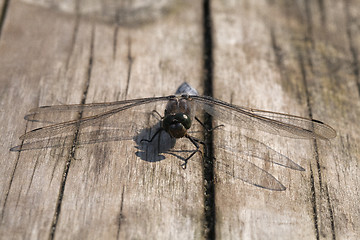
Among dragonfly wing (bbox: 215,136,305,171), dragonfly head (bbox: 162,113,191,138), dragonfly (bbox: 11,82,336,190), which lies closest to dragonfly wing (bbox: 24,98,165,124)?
dragonfly (bbox: 11,82,336,190)

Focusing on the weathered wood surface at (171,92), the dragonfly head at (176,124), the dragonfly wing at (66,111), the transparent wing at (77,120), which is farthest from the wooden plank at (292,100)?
the dragonfly wing at (66,111)

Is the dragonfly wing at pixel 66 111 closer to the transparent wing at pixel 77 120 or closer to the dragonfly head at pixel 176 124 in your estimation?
the transparent wing at pixel 77 120

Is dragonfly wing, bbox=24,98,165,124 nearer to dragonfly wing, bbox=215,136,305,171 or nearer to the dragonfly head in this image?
the dragonfly head

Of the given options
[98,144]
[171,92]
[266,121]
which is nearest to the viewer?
[98,144]

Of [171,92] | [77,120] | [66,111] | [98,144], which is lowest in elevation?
[98,144]

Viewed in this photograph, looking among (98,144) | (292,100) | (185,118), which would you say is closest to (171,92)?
(185,118)

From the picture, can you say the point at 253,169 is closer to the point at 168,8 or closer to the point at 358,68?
the point at 358,68

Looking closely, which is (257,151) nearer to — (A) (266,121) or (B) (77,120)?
(A) (266,121)
